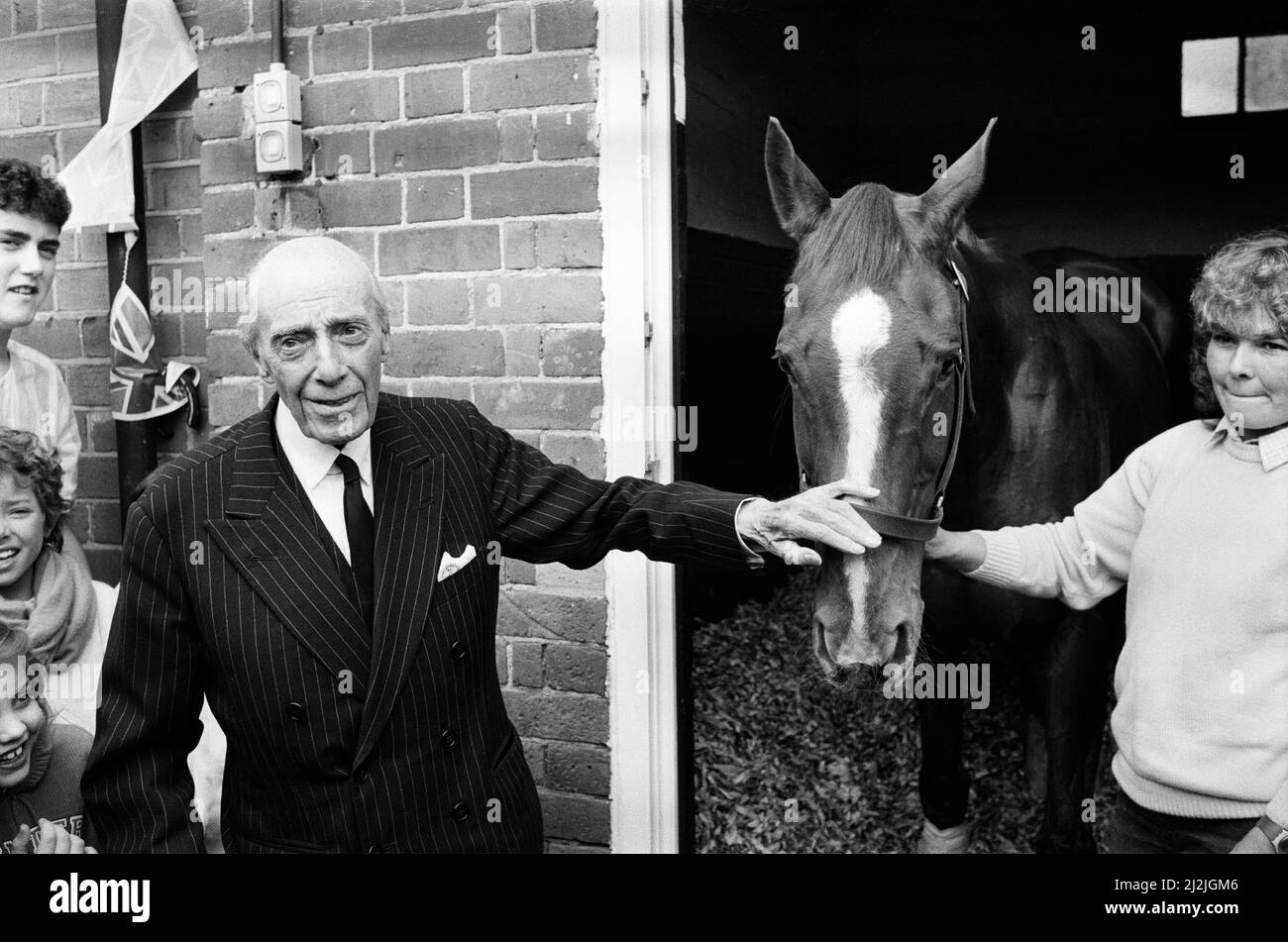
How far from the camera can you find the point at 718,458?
3.32m

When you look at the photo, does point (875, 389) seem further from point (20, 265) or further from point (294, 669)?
point (20, 265)

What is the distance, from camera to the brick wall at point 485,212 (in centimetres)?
280

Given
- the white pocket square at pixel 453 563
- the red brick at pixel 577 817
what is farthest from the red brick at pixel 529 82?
the red brick at pixel 577 817

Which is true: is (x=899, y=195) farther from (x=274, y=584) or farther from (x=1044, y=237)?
(x=1044, y=237)

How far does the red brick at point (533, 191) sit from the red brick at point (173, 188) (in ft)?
3.57

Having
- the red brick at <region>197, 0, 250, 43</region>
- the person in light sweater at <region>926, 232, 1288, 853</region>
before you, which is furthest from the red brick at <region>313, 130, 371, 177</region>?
the person in light sweater at <region>926, 232, 1288, 853</region>

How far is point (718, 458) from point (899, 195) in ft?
3.88

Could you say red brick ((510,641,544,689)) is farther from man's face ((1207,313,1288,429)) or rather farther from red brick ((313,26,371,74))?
man's face ((1207,313,1288,429))

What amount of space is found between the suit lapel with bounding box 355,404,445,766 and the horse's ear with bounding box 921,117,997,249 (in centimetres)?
115

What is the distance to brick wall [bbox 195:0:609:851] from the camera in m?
2.80

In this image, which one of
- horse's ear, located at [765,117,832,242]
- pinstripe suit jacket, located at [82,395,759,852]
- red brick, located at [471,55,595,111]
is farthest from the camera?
red brick, located at [471,55,595,111]

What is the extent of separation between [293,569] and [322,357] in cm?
39
